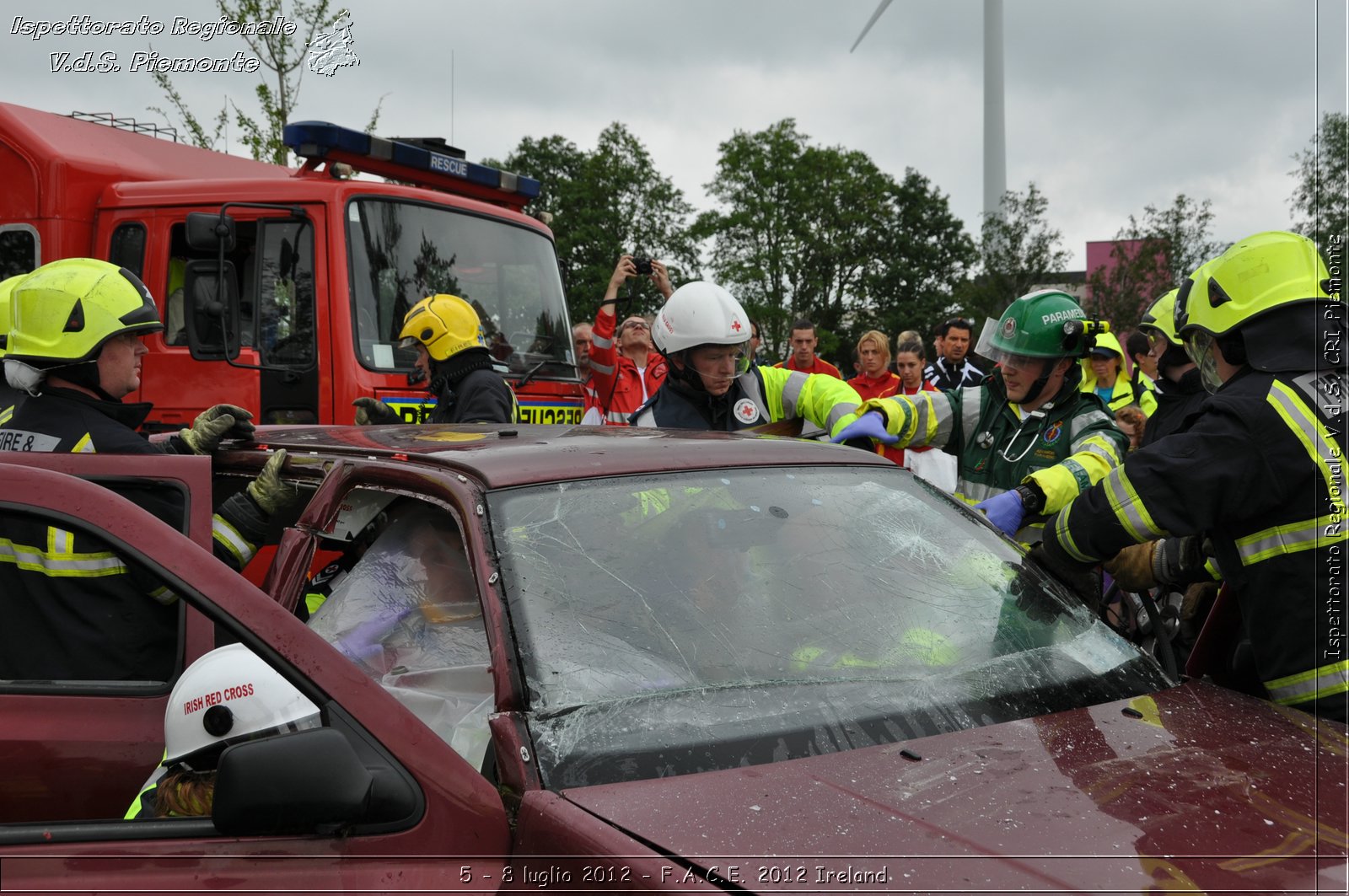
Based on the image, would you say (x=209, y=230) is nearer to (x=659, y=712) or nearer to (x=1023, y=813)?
(x=659, y=712)

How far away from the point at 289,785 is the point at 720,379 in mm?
2700

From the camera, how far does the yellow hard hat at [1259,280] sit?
2.30 m

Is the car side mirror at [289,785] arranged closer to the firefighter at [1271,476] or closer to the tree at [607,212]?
the firefighter at [1271,476]

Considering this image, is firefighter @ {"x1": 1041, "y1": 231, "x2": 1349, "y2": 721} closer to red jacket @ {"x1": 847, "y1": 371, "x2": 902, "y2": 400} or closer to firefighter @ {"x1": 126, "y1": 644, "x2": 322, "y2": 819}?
firefighter @ {"x1": 126, "y1": 644, "x2": 322, "y2": 819}

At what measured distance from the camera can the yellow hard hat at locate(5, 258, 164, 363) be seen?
9.39 ft

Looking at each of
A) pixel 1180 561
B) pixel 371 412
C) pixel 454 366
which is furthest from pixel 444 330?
pixel 1180 561

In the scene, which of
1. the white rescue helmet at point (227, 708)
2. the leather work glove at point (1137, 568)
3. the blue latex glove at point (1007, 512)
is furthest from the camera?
the blue latex glove at point (1007, 512)

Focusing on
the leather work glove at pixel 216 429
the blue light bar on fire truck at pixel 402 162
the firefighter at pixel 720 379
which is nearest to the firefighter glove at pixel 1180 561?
the firefighter at pixel 720 379

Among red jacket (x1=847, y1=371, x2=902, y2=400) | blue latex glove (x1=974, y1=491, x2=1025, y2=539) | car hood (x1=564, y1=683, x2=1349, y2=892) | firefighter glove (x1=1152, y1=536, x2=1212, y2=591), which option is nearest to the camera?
car hood (x1=564, y1=683, x2=1349, y2=892)

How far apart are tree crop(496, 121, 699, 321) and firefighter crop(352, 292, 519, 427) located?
87.2 feet

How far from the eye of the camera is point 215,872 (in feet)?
5.11

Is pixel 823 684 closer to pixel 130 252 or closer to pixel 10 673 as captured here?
pixel 10 673

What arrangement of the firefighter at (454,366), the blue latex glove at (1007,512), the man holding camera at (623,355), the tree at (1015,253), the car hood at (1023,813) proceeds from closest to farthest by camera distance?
the car hood at (1023,813), the blue latex glove at (1007,512), the firefighter at (454,366), the man holding camera at (623,355), the tree at (1015,253)

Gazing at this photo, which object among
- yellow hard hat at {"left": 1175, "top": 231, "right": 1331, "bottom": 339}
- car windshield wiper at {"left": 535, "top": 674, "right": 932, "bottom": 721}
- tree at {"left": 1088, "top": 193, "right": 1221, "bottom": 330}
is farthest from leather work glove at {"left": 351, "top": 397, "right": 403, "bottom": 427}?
tree at {"left": 1088, "top": 193, "right": 1221, "bottom": 330}
